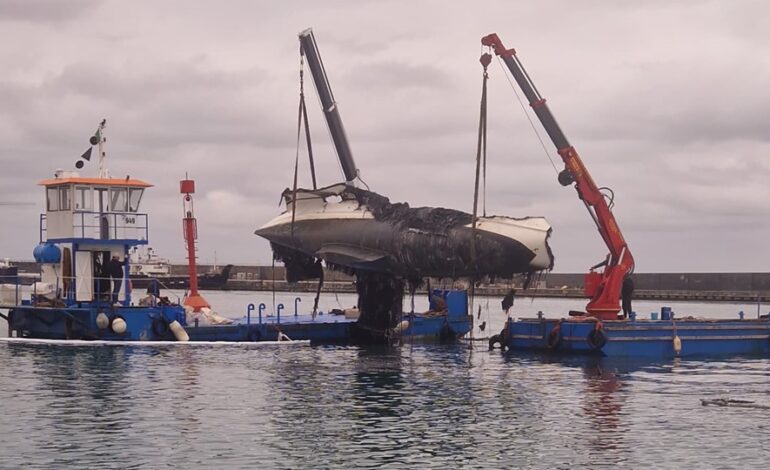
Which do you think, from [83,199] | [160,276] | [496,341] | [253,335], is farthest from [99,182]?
[160,276]

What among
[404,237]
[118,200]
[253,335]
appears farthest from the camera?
[253,335]

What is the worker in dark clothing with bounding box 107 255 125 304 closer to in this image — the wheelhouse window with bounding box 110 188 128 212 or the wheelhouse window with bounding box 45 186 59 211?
the wheelhouse window with bounding box 110 188 128 212

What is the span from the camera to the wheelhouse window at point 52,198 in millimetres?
50344

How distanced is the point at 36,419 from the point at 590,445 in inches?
555

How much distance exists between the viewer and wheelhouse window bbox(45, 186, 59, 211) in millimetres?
50344

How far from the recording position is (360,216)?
46.8m

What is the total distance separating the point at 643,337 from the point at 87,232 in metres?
23.3

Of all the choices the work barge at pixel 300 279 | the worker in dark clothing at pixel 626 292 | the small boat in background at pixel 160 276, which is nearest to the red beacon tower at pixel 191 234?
the work barge at pixel 300 279

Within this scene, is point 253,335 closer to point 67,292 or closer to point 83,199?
point 67,292

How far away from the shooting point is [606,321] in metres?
49.4

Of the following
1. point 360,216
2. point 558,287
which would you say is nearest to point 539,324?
point 360,216

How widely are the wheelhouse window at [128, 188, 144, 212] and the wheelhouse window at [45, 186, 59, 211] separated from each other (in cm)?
301

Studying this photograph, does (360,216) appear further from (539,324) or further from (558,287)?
(558,287)

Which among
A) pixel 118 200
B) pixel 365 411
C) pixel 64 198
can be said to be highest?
pixel 64 198
